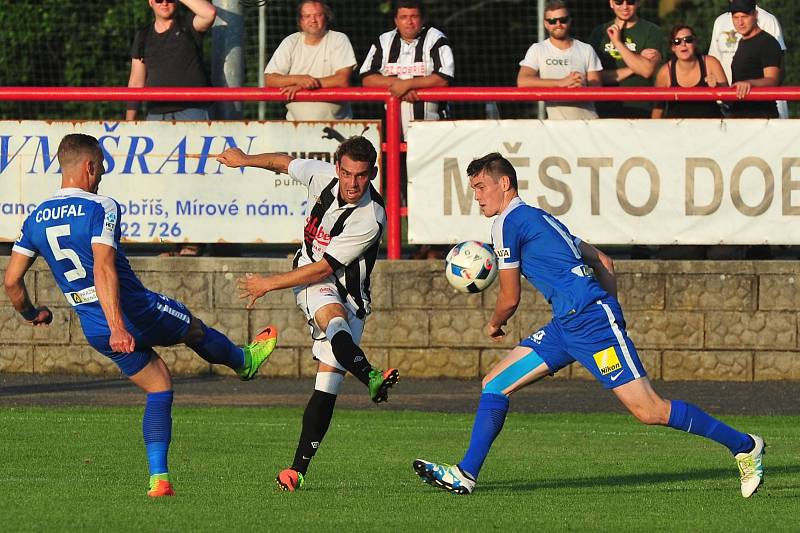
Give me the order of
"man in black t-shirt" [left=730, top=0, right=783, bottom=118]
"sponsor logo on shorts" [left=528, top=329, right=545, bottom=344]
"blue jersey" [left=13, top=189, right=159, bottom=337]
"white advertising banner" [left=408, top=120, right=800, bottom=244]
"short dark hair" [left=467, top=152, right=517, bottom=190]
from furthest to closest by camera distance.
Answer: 1. "man in black t-shirt" [left=730, top=0, right=783, bottom=118]
2. "white advertising banner" [left=408, top=120, right=800, bottom=244]
3. "sponsor logo on shorts" [left=528, top=329, right=545, bottom=344]
4. "short dark hair" [left=467, top=152, right=517, bottom=190]
5. "blue jersey" [left=13, top=189, right=159, bottom=337]

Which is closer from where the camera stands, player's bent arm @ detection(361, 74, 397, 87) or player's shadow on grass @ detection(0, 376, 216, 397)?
player's shadow on grass @ detection(0, 376, 216, 397)

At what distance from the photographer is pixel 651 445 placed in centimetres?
1093

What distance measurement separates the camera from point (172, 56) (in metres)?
14.4

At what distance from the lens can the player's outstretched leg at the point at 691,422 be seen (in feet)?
27.1

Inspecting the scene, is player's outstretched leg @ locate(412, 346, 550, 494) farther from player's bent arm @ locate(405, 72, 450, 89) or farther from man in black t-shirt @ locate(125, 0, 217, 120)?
man in black t-shirt @ locate(125, 0, 217, 120)

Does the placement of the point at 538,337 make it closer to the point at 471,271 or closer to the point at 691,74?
the point at 471,271

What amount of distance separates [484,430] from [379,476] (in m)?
0.99

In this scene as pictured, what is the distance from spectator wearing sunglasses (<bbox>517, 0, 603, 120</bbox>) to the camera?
14.0 metres

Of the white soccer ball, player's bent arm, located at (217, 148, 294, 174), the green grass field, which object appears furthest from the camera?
the white soccer ball

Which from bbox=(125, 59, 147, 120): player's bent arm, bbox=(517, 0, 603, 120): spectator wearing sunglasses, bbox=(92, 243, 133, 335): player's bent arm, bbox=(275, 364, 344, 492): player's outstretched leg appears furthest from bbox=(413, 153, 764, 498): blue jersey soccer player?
bbox=(125, 59, 147, 120): player's bent arm

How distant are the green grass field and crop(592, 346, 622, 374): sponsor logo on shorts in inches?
28.3

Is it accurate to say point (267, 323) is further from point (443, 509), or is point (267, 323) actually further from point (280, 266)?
point (443, 509)

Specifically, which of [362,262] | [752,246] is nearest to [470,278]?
[362,262]

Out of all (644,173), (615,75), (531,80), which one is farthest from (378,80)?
(644,173)
